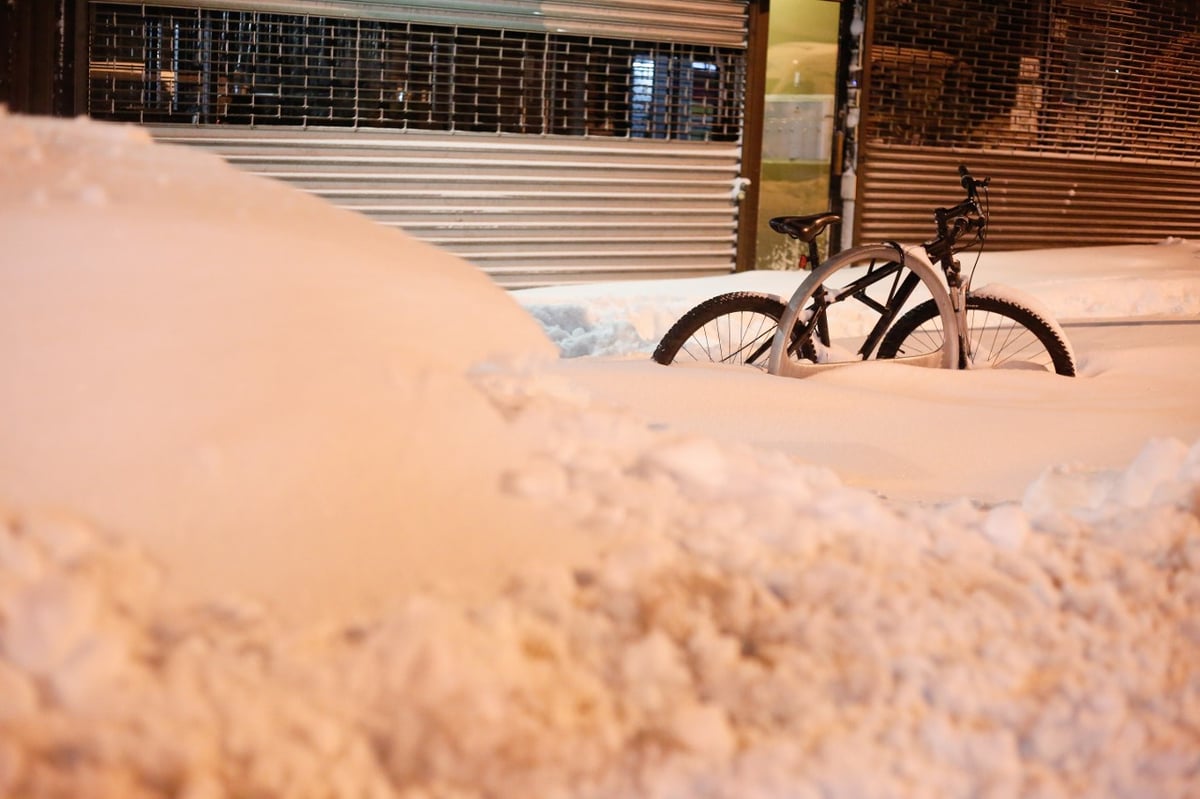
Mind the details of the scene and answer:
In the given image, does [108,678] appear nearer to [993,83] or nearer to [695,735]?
[695,735]

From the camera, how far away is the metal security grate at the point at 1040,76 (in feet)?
43.7

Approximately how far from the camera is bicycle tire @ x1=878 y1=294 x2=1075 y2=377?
667 cm

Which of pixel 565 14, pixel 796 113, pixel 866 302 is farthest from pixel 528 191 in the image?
pixel 866 302

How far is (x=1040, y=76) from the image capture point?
14.3 meters

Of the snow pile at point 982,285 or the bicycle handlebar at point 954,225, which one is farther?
the snow pile at point 982,285

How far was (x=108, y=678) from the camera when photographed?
1936 millimetres

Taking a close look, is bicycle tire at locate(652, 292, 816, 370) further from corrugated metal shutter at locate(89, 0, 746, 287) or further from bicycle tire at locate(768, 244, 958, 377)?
corrugated metal shutter at locate(89, 0, 746, 287)

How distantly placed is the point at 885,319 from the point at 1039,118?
8.66m

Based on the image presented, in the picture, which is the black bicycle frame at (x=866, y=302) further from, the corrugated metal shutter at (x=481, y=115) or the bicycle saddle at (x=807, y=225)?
the corrugated metal shutter at (x=481, y=115)

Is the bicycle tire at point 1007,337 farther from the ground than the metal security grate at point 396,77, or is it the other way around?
the metal security grate at point 396,77

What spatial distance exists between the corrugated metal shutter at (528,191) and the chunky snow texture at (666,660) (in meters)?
8.32

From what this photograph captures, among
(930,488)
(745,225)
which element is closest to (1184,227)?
(745,225)

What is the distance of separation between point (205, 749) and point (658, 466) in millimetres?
1096

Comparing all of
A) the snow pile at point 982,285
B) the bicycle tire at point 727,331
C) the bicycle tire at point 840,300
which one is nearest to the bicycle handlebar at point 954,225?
the bicycle tire at point 840,300
